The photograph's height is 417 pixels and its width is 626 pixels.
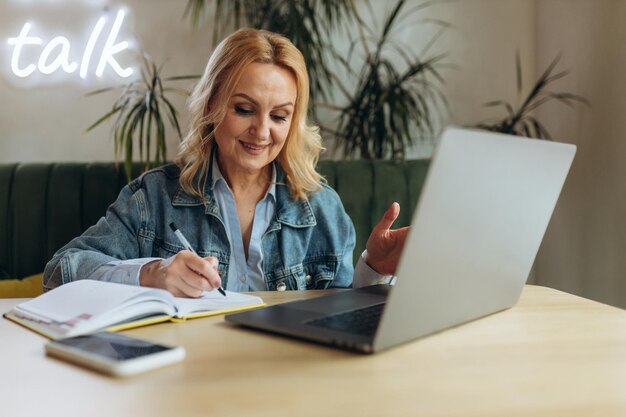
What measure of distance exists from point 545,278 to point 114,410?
275 cm

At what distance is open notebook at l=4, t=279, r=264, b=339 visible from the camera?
3.15ft

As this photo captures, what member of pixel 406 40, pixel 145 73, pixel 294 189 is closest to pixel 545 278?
pixel 406 40

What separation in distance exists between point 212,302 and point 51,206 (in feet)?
4.69

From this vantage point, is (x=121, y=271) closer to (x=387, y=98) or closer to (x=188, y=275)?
(x=188, y=275)

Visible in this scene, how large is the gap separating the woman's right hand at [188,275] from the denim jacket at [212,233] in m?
0.39

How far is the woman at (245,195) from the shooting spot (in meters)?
1.61

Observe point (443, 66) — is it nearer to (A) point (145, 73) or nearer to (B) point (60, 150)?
(A) point (145, 73)

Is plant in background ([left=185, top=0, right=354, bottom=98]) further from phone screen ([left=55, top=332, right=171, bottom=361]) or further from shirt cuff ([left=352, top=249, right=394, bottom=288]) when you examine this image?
phone screen ([left=55, top=332, right=171, bottom=361])

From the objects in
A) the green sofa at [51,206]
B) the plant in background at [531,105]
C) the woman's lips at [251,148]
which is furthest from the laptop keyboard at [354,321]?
the plant in background at [531,105]

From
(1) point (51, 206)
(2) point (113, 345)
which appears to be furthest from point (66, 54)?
(2) point (113, 345)

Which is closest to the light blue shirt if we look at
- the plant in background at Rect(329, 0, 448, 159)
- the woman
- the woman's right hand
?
the woman

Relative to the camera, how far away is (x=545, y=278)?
3088 mm

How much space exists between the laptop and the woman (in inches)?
21.7

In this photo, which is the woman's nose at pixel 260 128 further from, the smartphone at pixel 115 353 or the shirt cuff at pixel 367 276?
the smartphone at pixel 115 353
